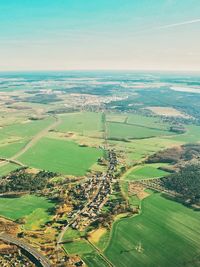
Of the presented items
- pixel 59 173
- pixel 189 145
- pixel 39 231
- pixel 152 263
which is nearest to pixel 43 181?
pixel 59 173

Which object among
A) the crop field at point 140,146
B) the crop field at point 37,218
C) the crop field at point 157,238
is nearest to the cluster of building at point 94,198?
the crop field at point 37,218

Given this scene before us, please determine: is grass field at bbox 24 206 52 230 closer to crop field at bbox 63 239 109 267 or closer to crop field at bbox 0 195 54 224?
crop field at bbox 0 195 54 224

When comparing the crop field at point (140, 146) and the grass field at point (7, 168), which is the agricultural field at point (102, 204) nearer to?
the grass field at point (7, 168)

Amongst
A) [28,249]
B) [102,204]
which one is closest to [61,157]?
[102,204]

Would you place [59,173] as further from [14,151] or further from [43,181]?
[14,151]

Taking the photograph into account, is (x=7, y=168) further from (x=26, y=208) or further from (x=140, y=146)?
(x=140, y=146)
